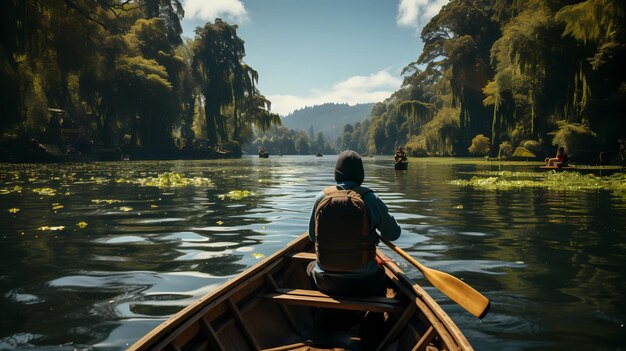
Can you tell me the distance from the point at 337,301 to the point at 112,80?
160 feet

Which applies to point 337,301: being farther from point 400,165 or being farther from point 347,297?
point 400,165

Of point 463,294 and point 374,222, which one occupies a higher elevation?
point 374,222

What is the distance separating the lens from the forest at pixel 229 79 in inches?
1120

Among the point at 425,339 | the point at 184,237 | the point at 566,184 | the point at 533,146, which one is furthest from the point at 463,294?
the point at 533,146

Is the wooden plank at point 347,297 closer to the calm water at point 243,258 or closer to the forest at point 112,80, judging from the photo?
the calm water at point 243,258

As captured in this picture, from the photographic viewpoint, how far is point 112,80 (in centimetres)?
4741

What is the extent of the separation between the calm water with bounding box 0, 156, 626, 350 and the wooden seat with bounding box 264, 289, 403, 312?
3.11 ft

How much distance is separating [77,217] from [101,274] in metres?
5.86

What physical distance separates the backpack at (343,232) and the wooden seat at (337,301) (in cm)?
28

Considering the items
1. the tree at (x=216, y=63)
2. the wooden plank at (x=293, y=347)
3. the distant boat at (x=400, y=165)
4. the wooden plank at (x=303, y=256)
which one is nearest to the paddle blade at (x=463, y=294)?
the wooden plank at (x=303, y=256)

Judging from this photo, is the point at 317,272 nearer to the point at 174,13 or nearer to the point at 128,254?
the point at 128,254

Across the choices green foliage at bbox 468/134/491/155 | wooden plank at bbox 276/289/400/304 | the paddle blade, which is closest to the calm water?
the paddle blade

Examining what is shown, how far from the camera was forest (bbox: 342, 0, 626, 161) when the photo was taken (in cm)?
2714

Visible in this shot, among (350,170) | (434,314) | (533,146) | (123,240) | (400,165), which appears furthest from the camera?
(533,146)
